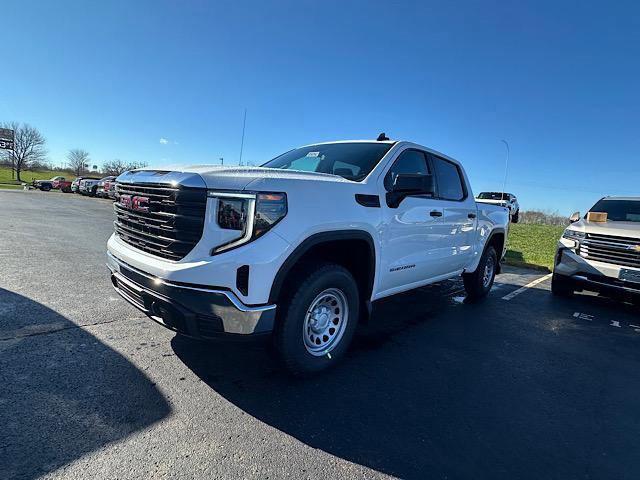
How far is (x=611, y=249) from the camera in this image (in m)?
5.86

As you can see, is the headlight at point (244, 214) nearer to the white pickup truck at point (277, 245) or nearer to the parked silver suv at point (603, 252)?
the white pickup truck at point (277, 245)

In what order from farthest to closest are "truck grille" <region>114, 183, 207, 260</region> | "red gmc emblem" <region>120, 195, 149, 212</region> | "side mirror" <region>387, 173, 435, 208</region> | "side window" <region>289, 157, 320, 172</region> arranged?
1. "side window" <region>289, 157, 320, 172</region>
2. "side mirror" <region>387, 173, 435, 208</region>
3. "red gmc emblem" <region>120, 195, 149, 212</region>
4. "truck grille" <region>114, 183, 207, 260</region>

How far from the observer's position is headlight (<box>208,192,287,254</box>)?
249 centimetres

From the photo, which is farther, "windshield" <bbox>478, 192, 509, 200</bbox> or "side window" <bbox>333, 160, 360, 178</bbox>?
"windshield" <bbox>478, 192, 509, 200</bbox>

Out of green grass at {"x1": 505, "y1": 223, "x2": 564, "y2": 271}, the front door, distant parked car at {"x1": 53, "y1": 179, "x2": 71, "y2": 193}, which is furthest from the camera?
distant parked car at {"x1": 53, "y1": 179, "x2": 71, "y2": 193}

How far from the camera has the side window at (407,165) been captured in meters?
3.66

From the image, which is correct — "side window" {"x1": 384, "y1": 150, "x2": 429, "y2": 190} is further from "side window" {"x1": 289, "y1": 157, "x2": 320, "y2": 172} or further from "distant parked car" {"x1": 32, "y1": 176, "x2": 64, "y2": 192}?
"distant parked car" {"x1": 32, "y1": 176, "x2": 64, "y2": 192}

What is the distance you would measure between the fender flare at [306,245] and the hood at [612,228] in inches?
187

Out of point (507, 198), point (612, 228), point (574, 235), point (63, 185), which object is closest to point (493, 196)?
point (507, 198)

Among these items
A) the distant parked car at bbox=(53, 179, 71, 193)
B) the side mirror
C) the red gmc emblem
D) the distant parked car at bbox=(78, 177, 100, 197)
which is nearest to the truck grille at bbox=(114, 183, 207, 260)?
the red gmc emblem

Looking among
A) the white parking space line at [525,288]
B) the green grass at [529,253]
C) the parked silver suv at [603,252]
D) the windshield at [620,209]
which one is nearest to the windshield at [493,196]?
the green grass at [529,253]

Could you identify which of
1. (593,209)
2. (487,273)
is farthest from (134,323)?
(593,209)

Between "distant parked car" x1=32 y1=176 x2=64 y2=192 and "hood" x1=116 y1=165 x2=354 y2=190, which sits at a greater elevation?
"hood" x1=116 y1=165 x2=354 y2=190

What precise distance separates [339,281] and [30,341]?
2703 mm
